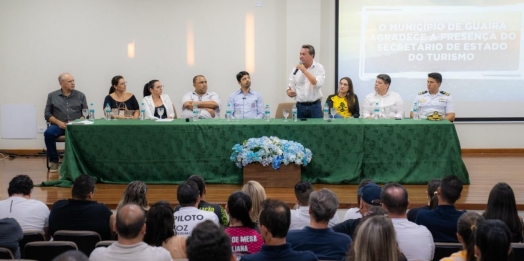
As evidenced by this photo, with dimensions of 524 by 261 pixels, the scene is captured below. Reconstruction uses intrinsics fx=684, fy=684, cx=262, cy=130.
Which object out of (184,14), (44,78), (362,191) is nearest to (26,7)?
(44,78)

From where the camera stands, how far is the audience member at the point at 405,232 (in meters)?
3.58

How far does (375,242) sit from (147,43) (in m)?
7.15

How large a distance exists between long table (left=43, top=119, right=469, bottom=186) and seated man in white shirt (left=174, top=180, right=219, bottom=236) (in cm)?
268

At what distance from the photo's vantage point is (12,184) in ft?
14.8

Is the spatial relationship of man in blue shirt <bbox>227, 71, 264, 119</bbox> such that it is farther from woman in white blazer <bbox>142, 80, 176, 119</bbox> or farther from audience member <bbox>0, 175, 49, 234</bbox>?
audience member <bbox>0, 175, 49, 234</bbox>

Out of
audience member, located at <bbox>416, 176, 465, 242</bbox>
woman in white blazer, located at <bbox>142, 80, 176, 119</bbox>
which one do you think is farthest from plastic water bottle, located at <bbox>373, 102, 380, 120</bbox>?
audience member, located at <bbox>416, 176, 465, 242</bbox>

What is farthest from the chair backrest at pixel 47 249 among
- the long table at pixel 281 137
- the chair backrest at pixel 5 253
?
the long table at pixel 281 137

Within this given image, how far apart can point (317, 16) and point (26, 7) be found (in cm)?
400

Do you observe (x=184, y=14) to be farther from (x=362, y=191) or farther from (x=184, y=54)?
(x=362, y=191)

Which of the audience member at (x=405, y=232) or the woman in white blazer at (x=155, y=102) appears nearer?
the audience member at (x=405, y=232)

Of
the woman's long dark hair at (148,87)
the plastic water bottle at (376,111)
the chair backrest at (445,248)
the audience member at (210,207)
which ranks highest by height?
the woman's long dark hair at (148,87)

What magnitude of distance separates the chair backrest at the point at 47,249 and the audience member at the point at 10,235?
30 centimetres

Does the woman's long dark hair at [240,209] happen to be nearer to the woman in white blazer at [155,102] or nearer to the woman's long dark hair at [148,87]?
the woman in white blazer at [155,102]

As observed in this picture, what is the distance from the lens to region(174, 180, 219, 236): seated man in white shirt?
4.04 metres
